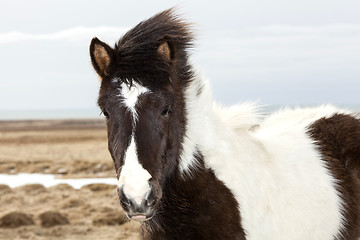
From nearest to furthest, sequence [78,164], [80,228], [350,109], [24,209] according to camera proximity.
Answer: [350,109], [80,228], [24,209], [78,164]

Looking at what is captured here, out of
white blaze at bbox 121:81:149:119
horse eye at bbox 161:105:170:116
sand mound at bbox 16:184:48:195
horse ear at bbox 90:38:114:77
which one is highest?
horse ear at bbox 90:38:114:77

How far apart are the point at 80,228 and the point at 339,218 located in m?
5.43

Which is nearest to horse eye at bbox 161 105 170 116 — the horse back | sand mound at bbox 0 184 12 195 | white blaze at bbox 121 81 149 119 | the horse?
the horse

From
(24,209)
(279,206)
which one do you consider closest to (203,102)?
(279,206)

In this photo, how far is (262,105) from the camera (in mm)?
4547

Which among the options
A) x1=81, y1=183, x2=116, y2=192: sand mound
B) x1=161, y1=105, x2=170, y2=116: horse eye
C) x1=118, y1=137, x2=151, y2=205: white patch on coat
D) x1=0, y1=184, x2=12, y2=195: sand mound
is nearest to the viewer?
x1=118, y1=137, x2=151, y2=205: white patch on coat

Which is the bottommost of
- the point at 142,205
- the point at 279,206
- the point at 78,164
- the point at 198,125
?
the point at 78,164

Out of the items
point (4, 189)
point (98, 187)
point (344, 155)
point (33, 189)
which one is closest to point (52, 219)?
point (98, 187)

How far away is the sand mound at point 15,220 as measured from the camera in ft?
28.0

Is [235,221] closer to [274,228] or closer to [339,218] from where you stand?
[274,228]

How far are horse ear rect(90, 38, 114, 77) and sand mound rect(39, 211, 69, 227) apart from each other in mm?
5797

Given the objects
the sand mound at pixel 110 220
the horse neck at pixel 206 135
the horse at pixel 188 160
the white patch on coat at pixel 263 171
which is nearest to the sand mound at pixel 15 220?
the sand mound at pixel 110 220

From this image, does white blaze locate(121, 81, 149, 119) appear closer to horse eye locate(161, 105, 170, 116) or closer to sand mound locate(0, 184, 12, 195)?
horse eye locate(161, 105, 170, 116)

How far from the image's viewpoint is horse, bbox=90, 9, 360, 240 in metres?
3.17
